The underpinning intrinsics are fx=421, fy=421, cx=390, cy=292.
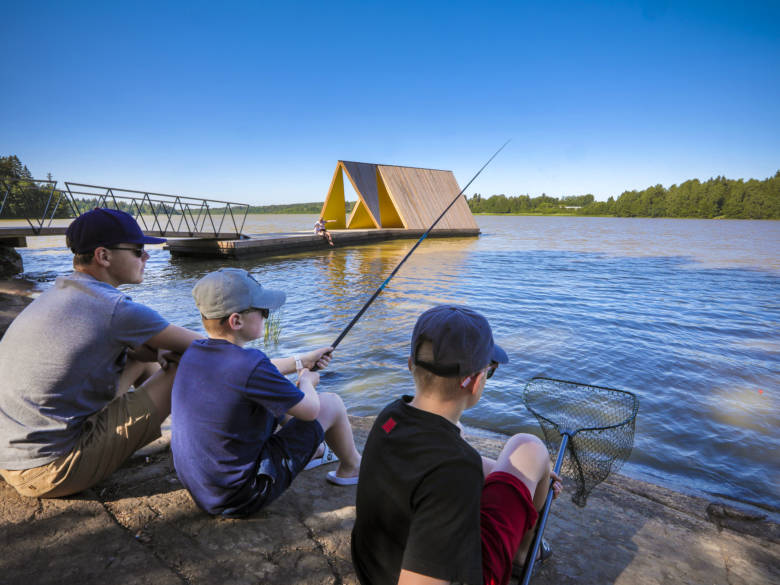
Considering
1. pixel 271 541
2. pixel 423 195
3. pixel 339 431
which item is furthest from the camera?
pixel 423 195

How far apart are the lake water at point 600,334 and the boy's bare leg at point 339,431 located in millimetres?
2300

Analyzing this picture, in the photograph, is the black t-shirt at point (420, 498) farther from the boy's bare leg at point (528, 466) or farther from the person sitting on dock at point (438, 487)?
Result: the boy's bare leg at point (528, 466)

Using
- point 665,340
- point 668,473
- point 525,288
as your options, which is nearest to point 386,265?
point 525,288

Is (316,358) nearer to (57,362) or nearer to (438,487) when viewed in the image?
(57,362)

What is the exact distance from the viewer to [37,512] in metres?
2.13

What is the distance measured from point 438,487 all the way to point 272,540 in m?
1.36

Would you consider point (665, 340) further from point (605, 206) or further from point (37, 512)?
point (605, 206)

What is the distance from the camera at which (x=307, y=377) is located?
2.40 metres

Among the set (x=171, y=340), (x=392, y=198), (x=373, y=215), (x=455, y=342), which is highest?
(x=392, y=198)

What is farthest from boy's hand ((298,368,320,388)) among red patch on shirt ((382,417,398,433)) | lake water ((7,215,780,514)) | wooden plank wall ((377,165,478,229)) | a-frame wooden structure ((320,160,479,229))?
wooden plank wall ((377,165,478,229))

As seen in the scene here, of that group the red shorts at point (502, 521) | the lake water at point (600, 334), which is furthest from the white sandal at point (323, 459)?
the lake water at point (600, 334)

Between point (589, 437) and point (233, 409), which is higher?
point (233, 409)

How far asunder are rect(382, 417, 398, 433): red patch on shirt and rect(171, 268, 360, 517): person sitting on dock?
677 millimetres

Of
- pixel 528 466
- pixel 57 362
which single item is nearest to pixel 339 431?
pixel 528 466
